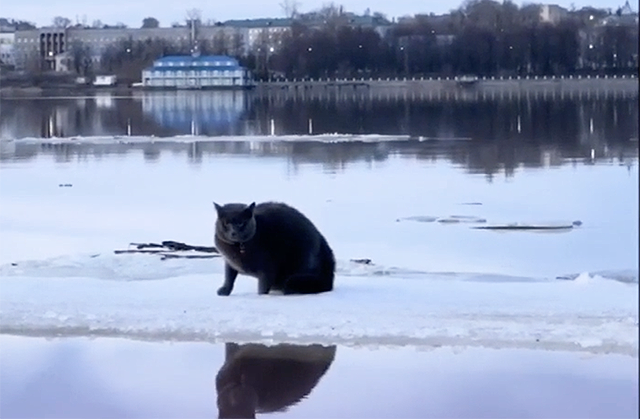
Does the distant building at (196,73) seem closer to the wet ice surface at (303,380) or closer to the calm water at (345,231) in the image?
the calm water at (345,231)

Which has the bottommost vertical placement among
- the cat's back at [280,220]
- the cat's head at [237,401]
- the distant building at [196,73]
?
the cat's head at [237,401]

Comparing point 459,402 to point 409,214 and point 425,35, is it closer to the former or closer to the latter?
point 409,214

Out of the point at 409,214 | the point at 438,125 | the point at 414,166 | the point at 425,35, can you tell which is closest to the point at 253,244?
the point at 409,214

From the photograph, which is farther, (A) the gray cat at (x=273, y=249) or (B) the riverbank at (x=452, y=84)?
(B) the riverbank at (x=452, y=84)

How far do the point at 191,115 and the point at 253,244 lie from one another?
37.2m

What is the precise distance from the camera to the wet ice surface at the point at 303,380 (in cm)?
490

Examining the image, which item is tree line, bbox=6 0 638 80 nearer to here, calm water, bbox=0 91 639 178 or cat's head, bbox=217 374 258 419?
calm water, bbox=0 91 639 178

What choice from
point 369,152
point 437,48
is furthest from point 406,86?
point 369,152

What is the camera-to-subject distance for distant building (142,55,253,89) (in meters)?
87.5

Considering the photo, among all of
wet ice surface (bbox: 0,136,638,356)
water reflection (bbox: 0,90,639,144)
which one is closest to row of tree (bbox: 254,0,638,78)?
water reflection (bbox: 0,90,639,144)

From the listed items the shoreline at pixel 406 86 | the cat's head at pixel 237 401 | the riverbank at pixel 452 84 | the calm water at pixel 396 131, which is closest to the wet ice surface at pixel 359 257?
the cat's head at pixel 237 401

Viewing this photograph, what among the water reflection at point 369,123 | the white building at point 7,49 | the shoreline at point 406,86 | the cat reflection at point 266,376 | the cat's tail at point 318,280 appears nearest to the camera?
the cat reflection at point 266,376

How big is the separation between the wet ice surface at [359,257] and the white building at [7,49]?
5271 cm

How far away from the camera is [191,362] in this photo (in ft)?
18.3
